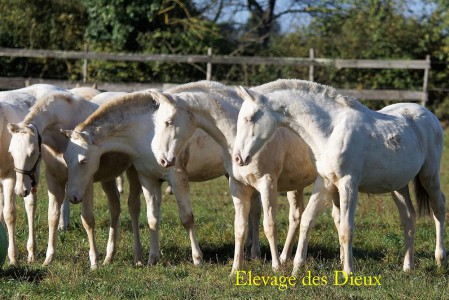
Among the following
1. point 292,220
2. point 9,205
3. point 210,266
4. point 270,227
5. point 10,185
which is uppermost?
point 10,185

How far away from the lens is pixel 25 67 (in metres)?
22.9

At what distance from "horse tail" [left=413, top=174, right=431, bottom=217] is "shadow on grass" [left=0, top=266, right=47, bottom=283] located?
407 centimetres

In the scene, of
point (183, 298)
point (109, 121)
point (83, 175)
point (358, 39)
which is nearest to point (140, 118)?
point (109, 121)

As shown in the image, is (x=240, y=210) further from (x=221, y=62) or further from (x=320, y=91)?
(x=221, y=62)

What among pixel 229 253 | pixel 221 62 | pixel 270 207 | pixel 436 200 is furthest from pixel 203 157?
pixel 221 62

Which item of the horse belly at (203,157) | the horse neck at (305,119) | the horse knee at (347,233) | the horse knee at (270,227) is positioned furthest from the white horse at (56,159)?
the horse knee at (347,233)

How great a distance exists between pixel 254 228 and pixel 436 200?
2158 millimetres

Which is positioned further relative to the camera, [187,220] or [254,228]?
[254,228]

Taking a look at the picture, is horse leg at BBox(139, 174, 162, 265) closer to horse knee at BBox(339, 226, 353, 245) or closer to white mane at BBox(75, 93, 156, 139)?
white mane at BBox(75, 93, 156, 139)

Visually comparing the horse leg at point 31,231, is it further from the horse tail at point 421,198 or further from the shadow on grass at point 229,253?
the horse tail at point 421,198

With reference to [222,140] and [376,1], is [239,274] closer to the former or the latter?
[222,140]

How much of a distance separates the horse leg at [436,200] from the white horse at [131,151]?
254 centimetres

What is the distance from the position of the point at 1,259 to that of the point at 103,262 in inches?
60.7

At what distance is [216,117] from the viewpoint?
855cm
